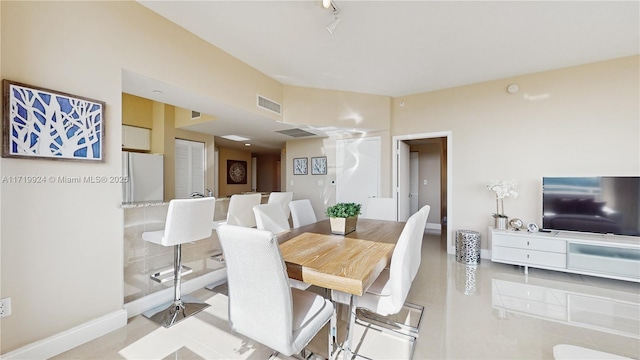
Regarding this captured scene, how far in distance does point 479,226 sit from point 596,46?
99.2 inches

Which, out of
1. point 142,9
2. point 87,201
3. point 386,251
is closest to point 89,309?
point 87,201

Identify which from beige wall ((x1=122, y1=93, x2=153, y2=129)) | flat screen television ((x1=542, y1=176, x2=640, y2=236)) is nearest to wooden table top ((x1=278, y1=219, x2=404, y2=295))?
flat screen television ((x1=542, y1=176, x2=640, y2=236))

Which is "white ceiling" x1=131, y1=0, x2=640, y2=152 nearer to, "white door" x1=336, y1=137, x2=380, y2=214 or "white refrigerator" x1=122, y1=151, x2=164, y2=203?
"white door" x1=336, y1=137, x2=380, y2=214

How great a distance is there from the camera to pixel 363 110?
431 cm

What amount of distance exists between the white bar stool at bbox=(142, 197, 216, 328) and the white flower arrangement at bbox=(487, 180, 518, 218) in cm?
371

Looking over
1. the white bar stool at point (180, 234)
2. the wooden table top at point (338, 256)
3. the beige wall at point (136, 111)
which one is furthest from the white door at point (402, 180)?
the beige wall at point (136, 111)

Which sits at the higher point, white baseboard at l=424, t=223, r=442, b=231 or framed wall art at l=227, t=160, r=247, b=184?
framed wall art at l=227, t=160, r=247, b=184

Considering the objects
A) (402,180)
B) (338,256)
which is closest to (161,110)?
(338,256)

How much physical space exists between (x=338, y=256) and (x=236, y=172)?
7.26 metres

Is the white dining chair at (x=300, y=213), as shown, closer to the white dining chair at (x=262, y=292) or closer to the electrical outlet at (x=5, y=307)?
the white dining chair at (x=262, y=292)

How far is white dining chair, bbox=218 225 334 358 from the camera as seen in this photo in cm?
108

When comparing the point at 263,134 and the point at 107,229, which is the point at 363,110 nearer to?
the point at 263,134

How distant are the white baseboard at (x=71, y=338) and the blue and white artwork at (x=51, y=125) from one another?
1225mm

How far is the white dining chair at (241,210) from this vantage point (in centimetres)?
292
